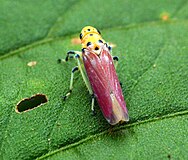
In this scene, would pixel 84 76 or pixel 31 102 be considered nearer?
pixel 31 102

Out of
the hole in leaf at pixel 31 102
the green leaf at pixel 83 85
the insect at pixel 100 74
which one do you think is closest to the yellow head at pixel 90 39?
the insect at pixel 100 74

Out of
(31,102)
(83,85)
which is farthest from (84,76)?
(31,102)

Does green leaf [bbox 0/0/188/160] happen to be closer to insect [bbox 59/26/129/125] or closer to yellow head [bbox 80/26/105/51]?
insect [bbox 59/26/129/125]

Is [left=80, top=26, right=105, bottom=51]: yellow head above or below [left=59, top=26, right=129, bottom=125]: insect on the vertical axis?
above

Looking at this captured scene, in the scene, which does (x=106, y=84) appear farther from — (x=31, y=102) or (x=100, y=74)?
(x=31, y=102)

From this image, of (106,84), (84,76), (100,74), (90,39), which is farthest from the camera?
(90,39)

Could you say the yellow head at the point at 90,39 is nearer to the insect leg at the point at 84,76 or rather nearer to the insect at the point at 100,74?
the insect at the point at 100,74

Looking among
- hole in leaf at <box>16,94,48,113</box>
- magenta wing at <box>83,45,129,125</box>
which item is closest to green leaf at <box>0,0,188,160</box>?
hole in leaf at <box>16,94,48,113</box>
